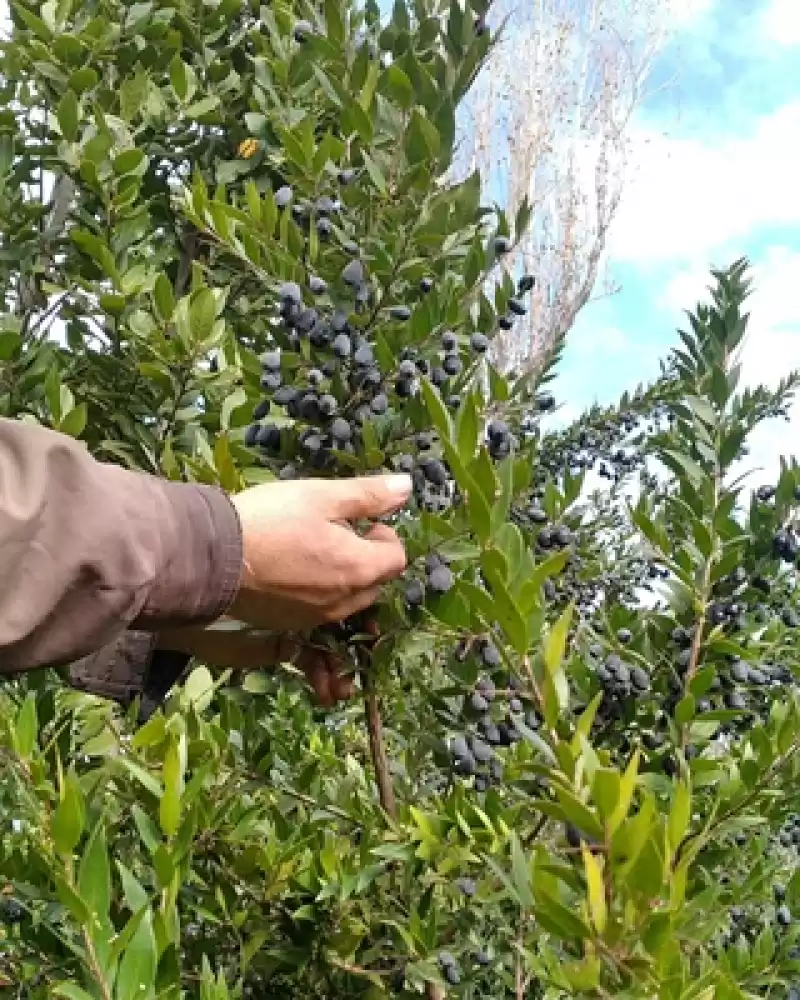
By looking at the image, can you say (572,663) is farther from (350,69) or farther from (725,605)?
(350,69)

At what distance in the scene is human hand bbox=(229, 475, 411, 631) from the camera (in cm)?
116

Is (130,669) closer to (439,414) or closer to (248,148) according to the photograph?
(439,414)

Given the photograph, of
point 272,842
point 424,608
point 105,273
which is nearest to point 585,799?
point 424,608

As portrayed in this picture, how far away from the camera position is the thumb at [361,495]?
1.16 m

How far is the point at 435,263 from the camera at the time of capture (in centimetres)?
141

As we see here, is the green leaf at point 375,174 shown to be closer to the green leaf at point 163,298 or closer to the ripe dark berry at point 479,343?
the ripe dark berry at point 479,343

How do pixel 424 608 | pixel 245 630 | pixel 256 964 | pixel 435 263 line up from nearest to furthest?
pixel 424 608, pixel 245 630, pixel 435 263, pixel 256 964

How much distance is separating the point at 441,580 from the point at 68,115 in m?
1.49

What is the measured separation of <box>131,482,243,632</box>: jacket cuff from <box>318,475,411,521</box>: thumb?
0.10 metres

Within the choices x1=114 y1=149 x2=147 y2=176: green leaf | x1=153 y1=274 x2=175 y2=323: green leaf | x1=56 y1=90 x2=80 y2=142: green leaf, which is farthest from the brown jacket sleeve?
x1=56 y1=90 x2=80 y2=142: green leaf

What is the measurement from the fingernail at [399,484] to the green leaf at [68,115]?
138 centimetres

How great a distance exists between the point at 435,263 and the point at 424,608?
18.8 inches

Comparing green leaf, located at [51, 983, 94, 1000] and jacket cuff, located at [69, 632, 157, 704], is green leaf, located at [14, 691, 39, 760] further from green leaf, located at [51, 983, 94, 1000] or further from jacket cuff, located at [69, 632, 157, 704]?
green leaf, located at [51, 983, 94, 1000]

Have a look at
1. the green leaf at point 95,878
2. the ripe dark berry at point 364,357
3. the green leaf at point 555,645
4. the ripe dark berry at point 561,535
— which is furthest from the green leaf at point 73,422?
the green leaf at point 555,645
